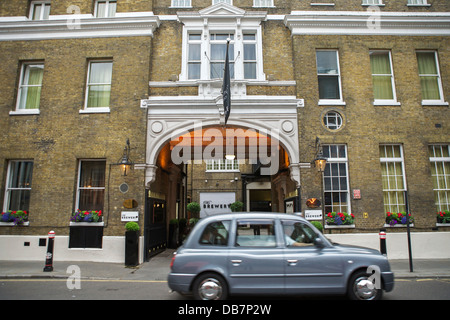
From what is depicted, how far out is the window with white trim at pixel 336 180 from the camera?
11523 millimetres

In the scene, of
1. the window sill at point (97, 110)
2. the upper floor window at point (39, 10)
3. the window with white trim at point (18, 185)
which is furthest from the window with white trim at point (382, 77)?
the window with white trim at point (18, 185)

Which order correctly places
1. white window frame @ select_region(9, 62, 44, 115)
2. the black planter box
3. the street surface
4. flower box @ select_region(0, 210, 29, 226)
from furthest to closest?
white window frame @ select_region(9, 62, 44, 115) < flower box @ select_region(0, 210, 29, 226) < the black planter box < the street surface

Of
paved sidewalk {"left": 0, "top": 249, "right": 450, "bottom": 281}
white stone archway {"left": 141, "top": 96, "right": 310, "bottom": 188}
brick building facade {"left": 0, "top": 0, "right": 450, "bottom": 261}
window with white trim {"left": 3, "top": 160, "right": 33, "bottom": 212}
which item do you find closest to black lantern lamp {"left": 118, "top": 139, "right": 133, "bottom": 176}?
brick building facade {"left": 0, "top": 0, "right": 450, "bottom": 261}

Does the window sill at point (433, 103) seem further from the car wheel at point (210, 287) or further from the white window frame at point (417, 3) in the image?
the car wheel at point (210, 287)

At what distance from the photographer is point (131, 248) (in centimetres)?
1048

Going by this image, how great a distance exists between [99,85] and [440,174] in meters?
14.4

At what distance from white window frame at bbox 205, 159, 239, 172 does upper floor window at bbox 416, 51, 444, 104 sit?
20.6 metres

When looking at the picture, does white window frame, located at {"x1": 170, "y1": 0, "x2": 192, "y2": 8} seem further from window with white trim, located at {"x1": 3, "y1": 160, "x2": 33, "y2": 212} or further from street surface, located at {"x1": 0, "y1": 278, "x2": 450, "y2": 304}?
street surface, located at {"x1": 0, "y1": 278, "x2": 450, "y2": 304}

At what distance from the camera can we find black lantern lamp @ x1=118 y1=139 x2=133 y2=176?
1109 cm

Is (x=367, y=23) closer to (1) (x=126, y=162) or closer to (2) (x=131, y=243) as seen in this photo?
(1) (x=126, y=162)

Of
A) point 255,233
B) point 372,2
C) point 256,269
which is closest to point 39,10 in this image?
point 255,233

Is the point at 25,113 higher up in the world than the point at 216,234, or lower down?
higher up

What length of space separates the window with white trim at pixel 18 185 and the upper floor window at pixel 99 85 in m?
3.49

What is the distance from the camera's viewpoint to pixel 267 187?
32875 mm
